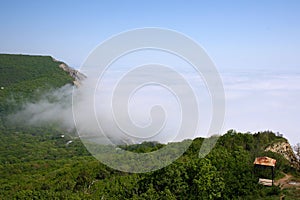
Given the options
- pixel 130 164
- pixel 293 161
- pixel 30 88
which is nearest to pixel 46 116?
pixel 30 88

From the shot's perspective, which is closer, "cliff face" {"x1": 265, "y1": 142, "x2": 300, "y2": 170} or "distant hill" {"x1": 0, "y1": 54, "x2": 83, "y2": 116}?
"cliff face" {"x1": 265, "y1": 142, "x2": 300, "y2": 170}

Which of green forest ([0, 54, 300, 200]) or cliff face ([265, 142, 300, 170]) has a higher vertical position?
cliff face ([265, 142, 300, 170])

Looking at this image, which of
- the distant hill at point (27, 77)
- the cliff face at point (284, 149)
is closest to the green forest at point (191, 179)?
the cliff face at point (284, 149)

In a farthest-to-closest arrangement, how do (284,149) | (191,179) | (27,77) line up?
1. (27,77)
2. (284,149)
3. (191,179)

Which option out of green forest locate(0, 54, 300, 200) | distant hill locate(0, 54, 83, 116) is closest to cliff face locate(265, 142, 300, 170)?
green forest locate(0, 54, 300, 200)

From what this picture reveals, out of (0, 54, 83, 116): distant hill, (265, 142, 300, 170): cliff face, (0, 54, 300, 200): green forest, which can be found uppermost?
(0, 54, 83, 116): distant hill

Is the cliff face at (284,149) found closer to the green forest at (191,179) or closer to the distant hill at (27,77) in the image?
the green forest at (191,179)

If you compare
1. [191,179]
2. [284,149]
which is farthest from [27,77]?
[191,179]

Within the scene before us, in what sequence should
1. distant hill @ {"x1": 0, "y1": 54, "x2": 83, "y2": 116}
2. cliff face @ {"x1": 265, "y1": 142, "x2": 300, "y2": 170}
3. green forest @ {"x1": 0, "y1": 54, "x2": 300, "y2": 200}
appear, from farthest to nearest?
distant hill @ {"x1": 0, "y1": 54, "x2": 83, "y2": 116}, cliff face @ {"x1": 265, "y1": 142, "x2": 300, "y2": 170}, green forest @ {"x1": 0, "y1": 54, "x2": 300, "y2": 200}

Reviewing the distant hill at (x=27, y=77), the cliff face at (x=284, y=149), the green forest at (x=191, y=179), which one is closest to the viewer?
the green forest at (x=191, y=179)

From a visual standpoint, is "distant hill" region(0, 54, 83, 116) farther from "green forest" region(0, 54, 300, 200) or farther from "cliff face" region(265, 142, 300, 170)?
"cliff face" region(265, 142, 300, 170)

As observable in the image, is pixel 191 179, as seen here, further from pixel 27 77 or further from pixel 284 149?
pixel 27 77

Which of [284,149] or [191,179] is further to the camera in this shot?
[284,149]

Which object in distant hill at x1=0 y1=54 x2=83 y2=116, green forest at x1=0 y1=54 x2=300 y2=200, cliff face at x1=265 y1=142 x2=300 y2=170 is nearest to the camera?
green forest at x1=0 y1=54 x2=300 y2=200
